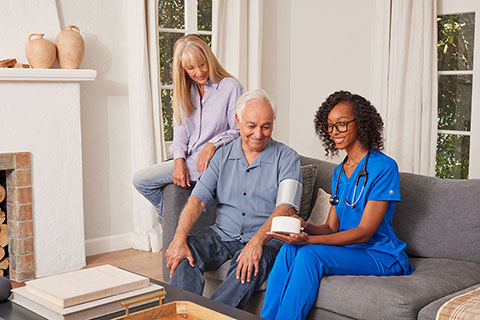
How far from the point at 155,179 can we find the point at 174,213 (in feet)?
1.24

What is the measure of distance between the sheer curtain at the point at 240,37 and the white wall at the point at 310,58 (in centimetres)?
27

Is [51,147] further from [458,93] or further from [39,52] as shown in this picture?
[458,93]

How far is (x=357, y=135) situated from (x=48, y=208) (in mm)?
2252

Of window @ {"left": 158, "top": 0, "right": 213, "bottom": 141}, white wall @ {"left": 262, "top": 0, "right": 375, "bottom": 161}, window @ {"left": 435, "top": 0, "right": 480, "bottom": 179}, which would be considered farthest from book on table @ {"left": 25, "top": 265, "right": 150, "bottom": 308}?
white wall @ {"left": 262, "top": 0, "right": 375, "bottom": 161}

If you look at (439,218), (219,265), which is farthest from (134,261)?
(439,218)

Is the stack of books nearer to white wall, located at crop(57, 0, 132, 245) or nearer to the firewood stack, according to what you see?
the firewood stack

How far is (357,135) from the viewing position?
2.57m

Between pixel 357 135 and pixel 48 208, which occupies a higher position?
pixel 357 135

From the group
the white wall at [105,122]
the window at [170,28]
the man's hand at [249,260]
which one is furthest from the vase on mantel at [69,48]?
the man's hand at [249,260]

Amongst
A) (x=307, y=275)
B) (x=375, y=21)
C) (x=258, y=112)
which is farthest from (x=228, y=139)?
(x=375, y=21)

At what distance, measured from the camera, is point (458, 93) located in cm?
435

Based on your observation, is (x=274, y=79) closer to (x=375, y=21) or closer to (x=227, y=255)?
(x=375, y=21)

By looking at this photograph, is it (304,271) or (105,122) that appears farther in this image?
(105,122)

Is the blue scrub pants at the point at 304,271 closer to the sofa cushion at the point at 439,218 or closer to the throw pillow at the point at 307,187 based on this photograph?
the sofa cushion at the point at 439,218
